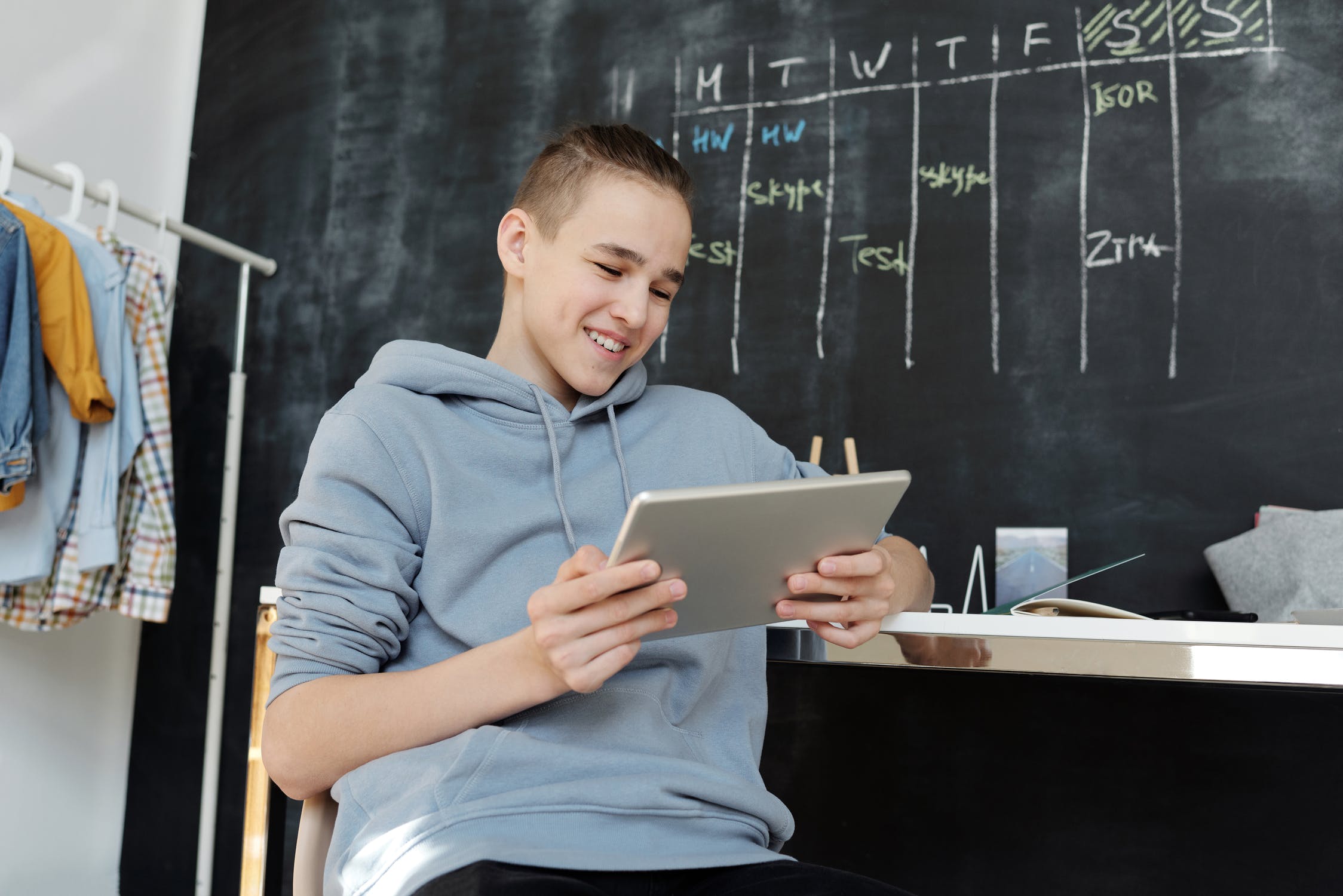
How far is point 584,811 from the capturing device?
75 centimetres

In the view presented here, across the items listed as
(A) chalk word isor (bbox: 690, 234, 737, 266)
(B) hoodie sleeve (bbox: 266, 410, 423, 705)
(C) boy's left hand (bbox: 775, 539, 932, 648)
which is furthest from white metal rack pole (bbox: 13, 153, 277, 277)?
(C) boy's left hand (bbox: 775, 539, 932, 648)

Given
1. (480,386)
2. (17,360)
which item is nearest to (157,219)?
(17,360)

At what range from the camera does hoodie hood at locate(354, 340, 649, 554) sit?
3.10 ft

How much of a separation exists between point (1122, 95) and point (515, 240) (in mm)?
1255

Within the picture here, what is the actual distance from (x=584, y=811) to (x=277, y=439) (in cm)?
190

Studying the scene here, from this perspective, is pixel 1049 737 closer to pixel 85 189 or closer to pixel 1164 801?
pixel 1164 801

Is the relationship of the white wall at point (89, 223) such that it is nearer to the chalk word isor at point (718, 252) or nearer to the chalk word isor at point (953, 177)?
the chalk word isor at point (718, 252)

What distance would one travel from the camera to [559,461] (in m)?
0.97

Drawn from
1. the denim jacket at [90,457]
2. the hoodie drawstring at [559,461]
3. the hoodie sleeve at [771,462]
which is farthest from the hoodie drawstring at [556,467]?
the denim jacket at [90,457]

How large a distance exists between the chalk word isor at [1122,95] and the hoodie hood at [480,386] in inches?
50.6

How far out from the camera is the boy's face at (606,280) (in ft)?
3.23

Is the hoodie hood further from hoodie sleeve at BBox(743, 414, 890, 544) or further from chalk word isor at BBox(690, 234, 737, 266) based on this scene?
chalk word isor at BBox(690, 234, 737, 266)

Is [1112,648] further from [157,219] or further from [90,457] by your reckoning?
[157,219]

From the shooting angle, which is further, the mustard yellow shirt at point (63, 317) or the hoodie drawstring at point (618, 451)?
the mustard yellow shirt at point (63, 317)
